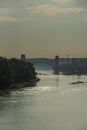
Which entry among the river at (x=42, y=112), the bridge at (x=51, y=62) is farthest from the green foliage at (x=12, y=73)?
the bridge at (x=51, y=62)

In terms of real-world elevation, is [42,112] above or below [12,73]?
below

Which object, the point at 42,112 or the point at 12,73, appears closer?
the point at 42,112

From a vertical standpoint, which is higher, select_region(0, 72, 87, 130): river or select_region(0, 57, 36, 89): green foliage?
select_region(0, 57, 36, 89): green foliage

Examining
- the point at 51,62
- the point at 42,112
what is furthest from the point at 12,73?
the point at 51,62

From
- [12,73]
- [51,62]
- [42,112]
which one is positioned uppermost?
[12,73]

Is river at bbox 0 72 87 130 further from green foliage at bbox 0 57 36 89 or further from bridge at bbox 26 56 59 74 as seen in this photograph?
bridge at bbox 26 56 59 74

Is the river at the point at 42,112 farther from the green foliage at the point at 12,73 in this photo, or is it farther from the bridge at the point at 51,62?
the bridge at the point at 51,62

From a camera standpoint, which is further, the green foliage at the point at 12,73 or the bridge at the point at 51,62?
the bridge at the point at 51,62

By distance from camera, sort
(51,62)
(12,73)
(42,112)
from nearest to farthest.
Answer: (42,112)
(12,73)
(51,62)

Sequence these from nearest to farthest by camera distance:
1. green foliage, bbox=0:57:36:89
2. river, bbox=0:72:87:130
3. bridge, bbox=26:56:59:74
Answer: river, bbox=0:72:87:130
green foliage, bbox=0:57:36:89
bridge, bbox=26:56:59:74

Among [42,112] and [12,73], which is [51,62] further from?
[42,112]

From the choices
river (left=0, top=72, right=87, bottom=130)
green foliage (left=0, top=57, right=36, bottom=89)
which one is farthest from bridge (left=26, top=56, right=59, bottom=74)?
river (left=0, top=72, right=87, bottom=130)
